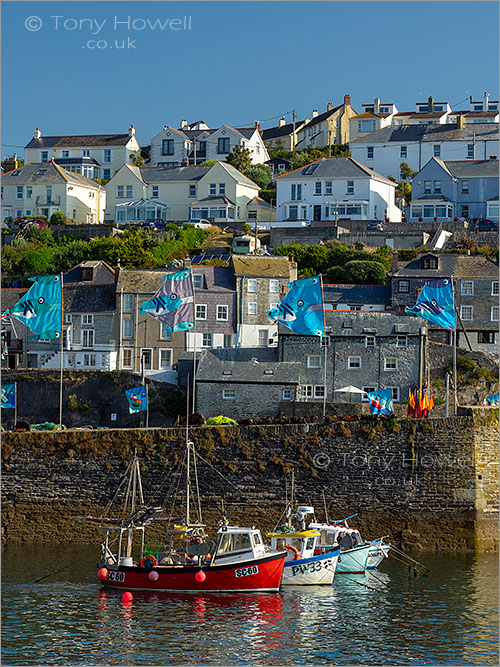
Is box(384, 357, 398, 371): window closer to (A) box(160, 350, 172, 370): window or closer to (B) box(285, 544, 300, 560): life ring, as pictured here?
(A) box(160, 350, 172, 370): window

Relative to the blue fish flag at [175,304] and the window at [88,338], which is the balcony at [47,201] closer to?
the window at [88,338]

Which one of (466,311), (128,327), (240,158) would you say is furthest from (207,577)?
(240,158)

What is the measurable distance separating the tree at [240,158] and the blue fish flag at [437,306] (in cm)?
5690

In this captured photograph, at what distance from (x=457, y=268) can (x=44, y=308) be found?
23.8m

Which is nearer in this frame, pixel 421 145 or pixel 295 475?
pixel 295 475

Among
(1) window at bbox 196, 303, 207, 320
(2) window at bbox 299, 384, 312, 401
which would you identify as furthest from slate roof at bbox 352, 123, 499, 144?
(2) window at bbox 299, 384, 312, 401

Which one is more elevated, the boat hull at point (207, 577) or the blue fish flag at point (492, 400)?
the blue fish flag at point (492, 400)

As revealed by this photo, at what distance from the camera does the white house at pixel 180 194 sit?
3472 inches

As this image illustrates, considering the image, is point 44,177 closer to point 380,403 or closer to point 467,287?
point 467,287

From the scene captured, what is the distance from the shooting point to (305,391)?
51.1m

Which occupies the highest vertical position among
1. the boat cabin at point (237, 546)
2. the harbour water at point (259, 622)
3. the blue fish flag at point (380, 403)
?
the blue fish flag at point (380, 403)

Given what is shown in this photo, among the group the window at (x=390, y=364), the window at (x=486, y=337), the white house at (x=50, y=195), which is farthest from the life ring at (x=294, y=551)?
the white house at (x=50, y=195)

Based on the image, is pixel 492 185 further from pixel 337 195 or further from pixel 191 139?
pixel 191 139

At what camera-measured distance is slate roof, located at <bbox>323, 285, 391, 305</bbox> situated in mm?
61000
